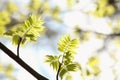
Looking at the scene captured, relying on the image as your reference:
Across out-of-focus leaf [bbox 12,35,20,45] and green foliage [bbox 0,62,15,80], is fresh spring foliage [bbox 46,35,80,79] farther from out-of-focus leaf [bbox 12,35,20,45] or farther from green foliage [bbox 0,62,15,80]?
green foliage [bbox 0,62,15,80]

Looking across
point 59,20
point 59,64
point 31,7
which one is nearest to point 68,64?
point 59,64

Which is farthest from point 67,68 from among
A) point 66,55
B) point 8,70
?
point 8,70

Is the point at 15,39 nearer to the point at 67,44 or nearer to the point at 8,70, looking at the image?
the point at 67,44

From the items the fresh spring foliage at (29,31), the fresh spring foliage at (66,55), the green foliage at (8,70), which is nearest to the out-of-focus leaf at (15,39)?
the fresh spring foliage at (29,31)

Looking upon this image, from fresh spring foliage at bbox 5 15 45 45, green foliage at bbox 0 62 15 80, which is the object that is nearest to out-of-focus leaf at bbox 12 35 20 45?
fresh spring foliage at bbox 5 15 45 45

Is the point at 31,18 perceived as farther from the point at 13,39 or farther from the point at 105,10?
the point at 105,10

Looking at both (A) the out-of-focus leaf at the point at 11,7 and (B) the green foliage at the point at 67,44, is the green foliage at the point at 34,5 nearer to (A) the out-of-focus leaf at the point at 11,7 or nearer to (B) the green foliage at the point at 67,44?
(A) the out-of-focus leaf at the point at 11,7
